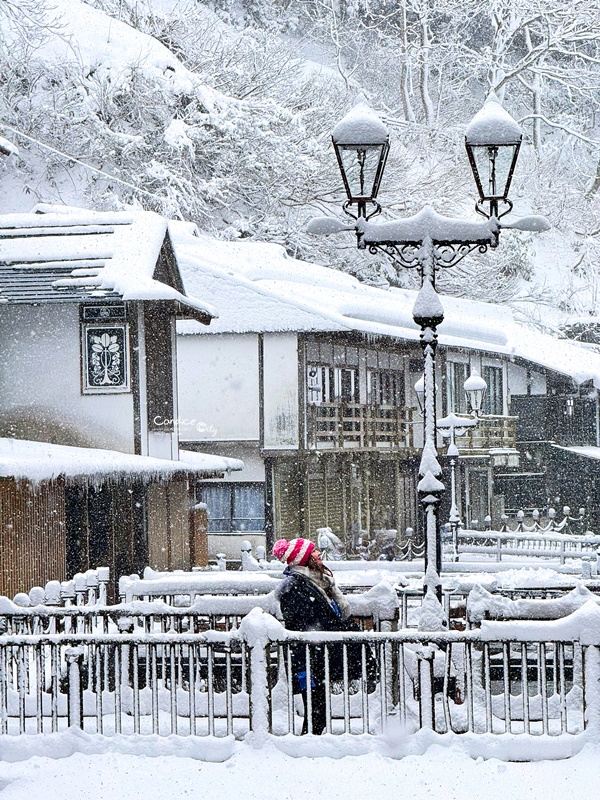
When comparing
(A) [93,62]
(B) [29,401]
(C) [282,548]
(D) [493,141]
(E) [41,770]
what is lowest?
(E) [41,770]

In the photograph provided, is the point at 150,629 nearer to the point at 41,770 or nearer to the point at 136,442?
the point at 41,770

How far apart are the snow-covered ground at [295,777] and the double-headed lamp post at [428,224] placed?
2025 millimetres

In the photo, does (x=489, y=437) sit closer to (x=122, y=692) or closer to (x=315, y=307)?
(x=315, y=307)

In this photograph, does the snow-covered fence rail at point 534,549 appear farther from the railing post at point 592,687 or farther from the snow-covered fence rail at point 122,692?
the railing post at point 592,687

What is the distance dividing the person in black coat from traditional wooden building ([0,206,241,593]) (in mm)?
10296

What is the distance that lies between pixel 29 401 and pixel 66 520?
2.60 metres

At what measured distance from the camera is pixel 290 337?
31.5m

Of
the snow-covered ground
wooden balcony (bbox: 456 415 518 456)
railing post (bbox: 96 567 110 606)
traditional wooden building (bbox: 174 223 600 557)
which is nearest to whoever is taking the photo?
the snow-covered ground

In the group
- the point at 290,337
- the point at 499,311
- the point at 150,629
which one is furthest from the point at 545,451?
the point at 150,629

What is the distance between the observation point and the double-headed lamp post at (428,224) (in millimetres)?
10398

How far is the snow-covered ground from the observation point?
8.50 metres

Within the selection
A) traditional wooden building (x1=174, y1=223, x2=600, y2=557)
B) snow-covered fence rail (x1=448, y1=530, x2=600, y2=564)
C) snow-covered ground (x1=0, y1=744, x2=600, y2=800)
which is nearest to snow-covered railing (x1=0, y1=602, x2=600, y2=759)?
snow-covered ground (x1=0, y1=744, x2=600, y2=800)

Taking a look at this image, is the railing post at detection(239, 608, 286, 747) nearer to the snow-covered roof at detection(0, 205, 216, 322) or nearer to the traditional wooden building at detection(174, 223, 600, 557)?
the snow-covered roof at detection(0, 205, 216, 322)

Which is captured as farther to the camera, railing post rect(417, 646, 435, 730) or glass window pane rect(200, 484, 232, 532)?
glass window pane rect(200, 484, 232, 532)
